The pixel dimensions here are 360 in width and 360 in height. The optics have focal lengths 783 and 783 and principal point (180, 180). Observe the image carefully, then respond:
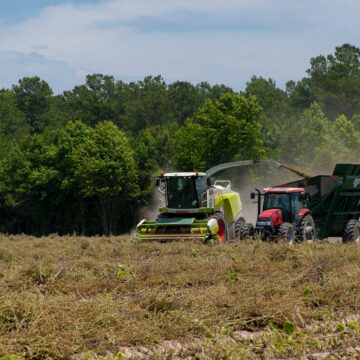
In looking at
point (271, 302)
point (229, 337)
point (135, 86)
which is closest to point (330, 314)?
point (271, 302)

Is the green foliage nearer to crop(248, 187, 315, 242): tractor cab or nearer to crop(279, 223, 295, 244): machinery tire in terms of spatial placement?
crop(279, 223, 295, 244): machinery tire

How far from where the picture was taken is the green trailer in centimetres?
2631

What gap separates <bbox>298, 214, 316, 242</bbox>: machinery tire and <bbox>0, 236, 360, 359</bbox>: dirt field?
766cm

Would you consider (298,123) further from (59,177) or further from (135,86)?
(135,86)

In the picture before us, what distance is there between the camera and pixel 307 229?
82.4 feet

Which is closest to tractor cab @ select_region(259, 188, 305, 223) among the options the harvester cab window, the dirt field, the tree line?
the harvester cab window

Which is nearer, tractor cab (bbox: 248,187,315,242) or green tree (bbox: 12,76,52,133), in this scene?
tractor cab (bbox: 248,187,315,242)

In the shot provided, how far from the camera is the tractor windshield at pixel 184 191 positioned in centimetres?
2788

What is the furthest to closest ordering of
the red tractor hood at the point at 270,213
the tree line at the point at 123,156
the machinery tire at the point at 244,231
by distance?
the tree line at the point at 123,156 → the machinery tire at the point at 244,231 → the red tractor hood at the point at 270,213

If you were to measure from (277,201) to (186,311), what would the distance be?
15.0 metres

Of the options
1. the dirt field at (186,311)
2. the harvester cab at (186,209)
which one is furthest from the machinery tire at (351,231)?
the dirt field at (186,311)

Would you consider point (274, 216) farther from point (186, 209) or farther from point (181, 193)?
point (181, 193)

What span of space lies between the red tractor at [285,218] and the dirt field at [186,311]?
7.17 m

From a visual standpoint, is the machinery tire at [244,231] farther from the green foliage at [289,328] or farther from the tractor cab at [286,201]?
the green foliage at [289,328]
